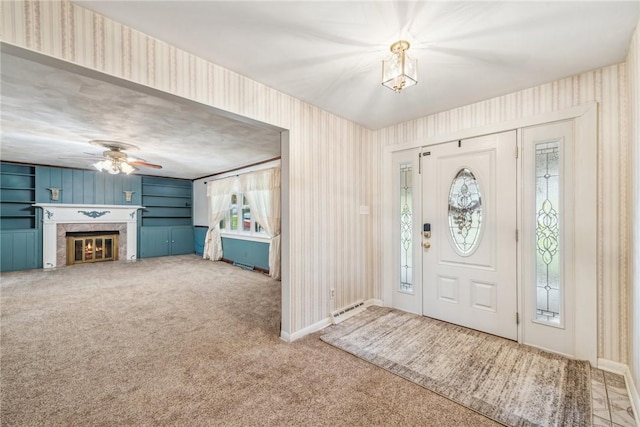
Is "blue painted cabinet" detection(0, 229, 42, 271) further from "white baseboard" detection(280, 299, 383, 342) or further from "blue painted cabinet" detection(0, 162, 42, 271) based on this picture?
"white baseboard" detection(280, 299, 383, 342)

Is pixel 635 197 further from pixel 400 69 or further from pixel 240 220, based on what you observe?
pixel 240 220

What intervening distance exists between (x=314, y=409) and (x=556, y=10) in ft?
9.48

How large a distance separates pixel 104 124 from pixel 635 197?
17.6ft

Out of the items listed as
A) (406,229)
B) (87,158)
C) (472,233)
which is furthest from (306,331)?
(87,158)

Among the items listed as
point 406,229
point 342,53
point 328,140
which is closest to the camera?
point 342,53

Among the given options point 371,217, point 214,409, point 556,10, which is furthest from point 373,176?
point 214,409

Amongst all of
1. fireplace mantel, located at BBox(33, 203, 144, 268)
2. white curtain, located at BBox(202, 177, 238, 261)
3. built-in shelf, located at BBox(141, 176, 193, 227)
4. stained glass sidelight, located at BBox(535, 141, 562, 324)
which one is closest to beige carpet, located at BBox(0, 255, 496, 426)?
stained glass sidelight, located at BBox(535, 141, 562, 324)

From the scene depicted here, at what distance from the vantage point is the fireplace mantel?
626 cm

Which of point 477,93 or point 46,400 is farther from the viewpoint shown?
point 477,93

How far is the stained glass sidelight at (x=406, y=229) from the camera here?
11.1 ft

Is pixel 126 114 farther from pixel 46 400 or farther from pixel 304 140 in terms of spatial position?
pixel 46 400

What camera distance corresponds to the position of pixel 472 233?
9.50 ft

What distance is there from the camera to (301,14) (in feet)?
5.24

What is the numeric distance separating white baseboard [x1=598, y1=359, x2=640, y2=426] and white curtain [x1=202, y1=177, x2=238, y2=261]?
6866 millimetres
